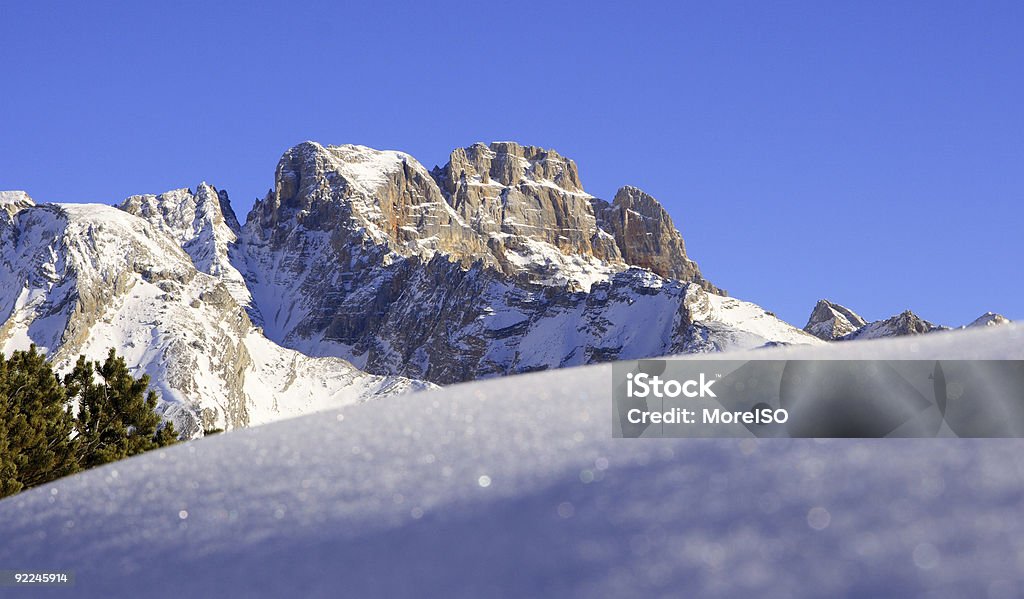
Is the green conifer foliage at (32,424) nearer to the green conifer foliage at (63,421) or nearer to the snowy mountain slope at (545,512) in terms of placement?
the green conifer foliage at (63,421)

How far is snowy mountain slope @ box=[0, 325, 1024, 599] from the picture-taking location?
3.91 m

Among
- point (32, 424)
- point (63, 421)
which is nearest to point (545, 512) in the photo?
point (32, 424)

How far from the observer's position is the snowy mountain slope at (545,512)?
3.91m

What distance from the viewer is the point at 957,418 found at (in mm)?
4715

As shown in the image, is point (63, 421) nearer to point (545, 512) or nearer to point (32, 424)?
point (32, 424)

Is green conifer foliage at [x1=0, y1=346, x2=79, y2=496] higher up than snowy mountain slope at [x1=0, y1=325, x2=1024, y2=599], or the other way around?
green conifer foliage at [x1=0, y1=346, x2=79, y2=496]

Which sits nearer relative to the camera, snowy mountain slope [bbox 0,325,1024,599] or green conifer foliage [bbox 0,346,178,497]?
snowy mountain slope [bbox 0,325,1024,599]

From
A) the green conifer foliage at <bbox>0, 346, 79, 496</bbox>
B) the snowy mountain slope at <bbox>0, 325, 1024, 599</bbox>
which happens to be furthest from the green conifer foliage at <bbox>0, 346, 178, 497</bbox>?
the snowy mountain slope at <bbox>0, 325, 1024, 599</bbox>

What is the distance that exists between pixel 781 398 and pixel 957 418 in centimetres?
81

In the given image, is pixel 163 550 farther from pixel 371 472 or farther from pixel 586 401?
pixel 586 401

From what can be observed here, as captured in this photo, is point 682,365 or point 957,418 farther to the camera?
point 682,365

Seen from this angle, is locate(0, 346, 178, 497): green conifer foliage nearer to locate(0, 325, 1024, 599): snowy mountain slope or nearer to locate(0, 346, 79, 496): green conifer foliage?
locate(0, 346, 79, 496): green conifer foliage

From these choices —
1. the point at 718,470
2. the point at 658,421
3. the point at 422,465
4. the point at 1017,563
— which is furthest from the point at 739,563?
the point at 422,465

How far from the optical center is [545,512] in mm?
4543
